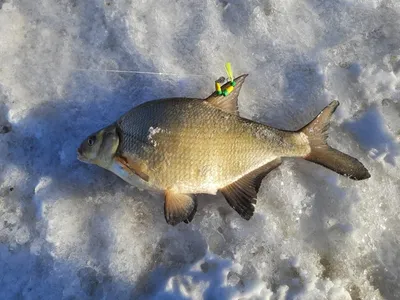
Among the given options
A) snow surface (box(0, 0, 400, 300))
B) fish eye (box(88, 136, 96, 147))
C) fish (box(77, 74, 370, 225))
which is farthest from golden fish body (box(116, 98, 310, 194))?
snow surface (box(0, 0, 400, 300))

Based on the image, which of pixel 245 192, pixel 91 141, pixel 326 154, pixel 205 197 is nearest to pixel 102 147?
pixel 91 141

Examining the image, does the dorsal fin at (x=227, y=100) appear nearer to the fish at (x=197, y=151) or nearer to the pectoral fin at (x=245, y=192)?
the fish at (x=197, y=151)

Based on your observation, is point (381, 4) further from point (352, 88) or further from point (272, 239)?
point (272, 239)

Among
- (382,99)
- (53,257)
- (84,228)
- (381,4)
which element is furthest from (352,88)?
(53,257)

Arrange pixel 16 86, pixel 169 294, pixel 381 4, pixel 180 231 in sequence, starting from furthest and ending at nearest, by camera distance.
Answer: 1. pixel 381 4
2. pixel 16 86
3. pixel 180 231
4. pixel 169 294

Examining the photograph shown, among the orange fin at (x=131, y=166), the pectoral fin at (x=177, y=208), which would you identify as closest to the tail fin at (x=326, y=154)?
the pectoral fin at (x=177, y=208)

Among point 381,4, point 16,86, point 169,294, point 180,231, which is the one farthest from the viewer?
point 381,4

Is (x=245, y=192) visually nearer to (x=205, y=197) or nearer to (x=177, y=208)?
(x=205, y=197)
